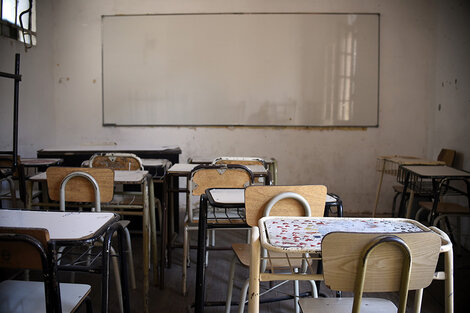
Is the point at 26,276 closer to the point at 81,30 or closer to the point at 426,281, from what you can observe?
the point at 426,281

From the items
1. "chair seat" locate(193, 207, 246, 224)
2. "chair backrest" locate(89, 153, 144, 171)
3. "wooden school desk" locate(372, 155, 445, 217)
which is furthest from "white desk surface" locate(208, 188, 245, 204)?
"wooden school desk" locate(372, 155, 445, 217)

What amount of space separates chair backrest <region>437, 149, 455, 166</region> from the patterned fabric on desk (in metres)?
2.75

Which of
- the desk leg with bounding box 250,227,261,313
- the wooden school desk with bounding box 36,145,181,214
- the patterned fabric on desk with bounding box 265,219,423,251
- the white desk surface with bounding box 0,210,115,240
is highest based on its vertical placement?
the wooden school desk with bounding box 36,145,181,214

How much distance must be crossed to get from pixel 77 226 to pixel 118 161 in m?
1.56

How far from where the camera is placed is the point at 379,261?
0.98 meters

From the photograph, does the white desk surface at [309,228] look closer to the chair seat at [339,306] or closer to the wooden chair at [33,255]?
the chair seat at [339,306]

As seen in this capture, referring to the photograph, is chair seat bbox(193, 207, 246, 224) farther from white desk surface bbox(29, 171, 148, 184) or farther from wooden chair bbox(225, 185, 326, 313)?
wooden chair bbox(225, 185, 326, 313)

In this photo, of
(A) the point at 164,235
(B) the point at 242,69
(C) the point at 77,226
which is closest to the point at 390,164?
(B) the point at 242,69

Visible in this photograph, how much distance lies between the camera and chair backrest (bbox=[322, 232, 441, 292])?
95 cm

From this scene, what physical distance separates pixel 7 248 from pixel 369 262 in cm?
92

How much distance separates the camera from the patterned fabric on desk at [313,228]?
1107 mm

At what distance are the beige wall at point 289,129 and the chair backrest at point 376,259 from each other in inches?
142

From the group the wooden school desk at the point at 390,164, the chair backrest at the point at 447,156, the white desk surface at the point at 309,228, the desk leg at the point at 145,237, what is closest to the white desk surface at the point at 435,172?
the wooden school desk at the point at 390,164

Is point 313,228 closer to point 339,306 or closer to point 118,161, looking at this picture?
point 339,306
